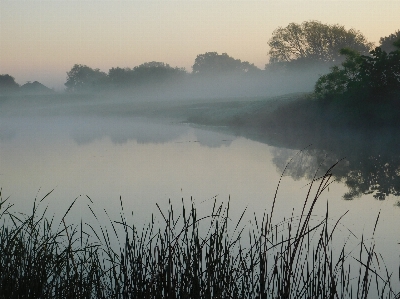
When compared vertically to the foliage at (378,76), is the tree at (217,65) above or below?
above

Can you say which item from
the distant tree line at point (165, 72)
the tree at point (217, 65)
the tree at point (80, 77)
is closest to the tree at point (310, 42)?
the distant tree line at point (165, 72)

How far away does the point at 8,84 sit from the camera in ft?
212

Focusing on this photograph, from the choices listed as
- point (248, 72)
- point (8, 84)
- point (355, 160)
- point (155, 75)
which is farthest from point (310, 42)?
point (8, 84)

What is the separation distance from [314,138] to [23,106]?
42.9 metres

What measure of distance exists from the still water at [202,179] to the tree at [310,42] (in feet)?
74.1

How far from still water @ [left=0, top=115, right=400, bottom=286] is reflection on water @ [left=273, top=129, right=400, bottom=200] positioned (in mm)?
23

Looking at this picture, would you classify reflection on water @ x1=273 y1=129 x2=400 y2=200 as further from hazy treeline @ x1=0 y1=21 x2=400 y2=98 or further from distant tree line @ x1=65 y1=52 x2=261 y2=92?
distant tree line @ x1=65 y1=52 x2=261 y2=92

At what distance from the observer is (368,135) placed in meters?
17.6

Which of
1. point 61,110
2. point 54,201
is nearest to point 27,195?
point 54,201

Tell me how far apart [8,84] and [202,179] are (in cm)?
5816

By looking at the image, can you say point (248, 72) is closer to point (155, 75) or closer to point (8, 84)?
point (155, 75)

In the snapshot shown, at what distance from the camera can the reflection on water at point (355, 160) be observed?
9.95 meters

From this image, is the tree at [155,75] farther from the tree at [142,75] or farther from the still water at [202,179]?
the still water at [202,179]

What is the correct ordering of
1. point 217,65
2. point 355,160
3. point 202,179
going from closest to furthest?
1. point 202,179
2. point 355,160
3. point 217,65
